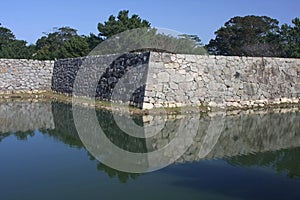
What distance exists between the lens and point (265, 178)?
4824mm

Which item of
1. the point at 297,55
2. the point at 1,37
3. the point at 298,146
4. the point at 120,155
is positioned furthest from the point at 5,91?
the point at 1,37

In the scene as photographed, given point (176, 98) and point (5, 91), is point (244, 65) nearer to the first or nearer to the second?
point (176, 98)

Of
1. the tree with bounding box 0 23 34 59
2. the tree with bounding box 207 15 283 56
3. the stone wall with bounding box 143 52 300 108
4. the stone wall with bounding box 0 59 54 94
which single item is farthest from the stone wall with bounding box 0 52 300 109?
the tree with bounding box 0 23 34 59

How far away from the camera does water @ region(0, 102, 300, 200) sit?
4.26 meters

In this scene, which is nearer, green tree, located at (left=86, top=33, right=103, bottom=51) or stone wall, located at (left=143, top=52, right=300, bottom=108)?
stone wall, located at (left=143, top=52, right=300, bottom=108)

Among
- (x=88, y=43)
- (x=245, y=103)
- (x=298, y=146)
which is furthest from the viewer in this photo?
(x=88, y=43)

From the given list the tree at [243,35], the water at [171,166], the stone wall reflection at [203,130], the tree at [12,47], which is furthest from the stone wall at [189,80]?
the tree at [12,47]

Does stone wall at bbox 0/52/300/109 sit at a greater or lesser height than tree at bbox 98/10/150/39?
lesser

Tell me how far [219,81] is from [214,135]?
14.9ft

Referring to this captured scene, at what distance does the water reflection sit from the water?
14mm

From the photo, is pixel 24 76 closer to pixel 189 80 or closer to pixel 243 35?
pixel 189 80

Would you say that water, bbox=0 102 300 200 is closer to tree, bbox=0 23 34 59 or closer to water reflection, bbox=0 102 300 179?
water reflection, bbox=0 102 300 179

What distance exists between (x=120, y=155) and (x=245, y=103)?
695 centimetres

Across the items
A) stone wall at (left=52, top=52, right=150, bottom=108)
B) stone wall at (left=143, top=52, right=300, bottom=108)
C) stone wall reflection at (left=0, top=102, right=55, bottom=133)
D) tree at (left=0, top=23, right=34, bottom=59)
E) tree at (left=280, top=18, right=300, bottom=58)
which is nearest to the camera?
stone wall reflection at (left=0, top=102, right=55, bottom=133)
